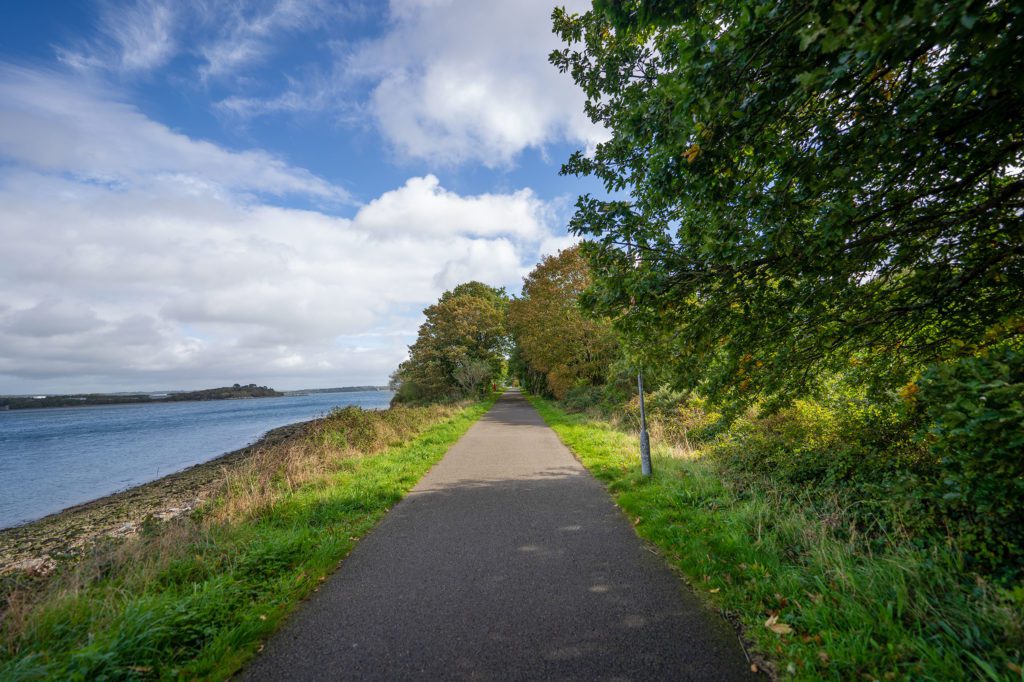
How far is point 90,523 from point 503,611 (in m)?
11.2

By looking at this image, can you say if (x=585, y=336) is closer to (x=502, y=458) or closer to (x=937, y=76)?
(x=502, y=458)

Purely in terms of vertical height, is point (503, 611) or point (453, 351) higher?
point (453, 351)

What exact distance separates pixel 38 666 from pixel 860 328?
7.74 metres

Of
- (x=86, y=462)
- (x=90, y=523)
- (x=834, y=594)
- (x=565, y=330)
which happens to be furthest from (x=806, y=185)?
(x=86, y=462)

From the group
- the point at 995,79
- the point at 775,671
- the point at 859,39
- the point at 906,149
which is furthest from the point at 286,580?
the point at 906,149

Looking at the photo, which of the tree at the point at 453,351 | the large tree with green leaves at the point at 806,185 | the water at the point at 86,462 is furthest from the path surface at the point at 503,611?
the tree at the point at 453,351

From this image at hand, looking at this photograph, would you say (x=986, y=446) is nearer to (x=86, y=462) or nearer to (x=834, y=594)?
(x=834, y=594)

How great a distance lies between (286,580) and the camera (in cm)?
433

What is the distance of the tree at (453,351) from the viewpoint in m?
34.2

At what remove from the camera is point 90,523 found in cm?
945

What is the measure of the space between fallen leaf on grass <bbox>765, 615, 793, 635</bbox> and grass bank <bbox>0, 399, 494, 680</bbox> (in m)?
4.08

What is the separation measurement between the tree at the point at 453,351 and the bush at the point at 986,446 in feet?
102

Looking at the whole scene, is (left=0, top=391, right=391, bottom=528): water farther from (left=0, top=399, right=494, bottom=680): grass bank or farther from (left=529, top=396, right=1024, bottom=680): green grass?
(left=529, top=396, right=1024, bottom=680): green grass

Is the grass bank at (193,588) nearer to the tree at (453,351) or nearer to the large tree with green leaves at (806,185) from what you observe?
the large tree with green leaves at (806,185)
